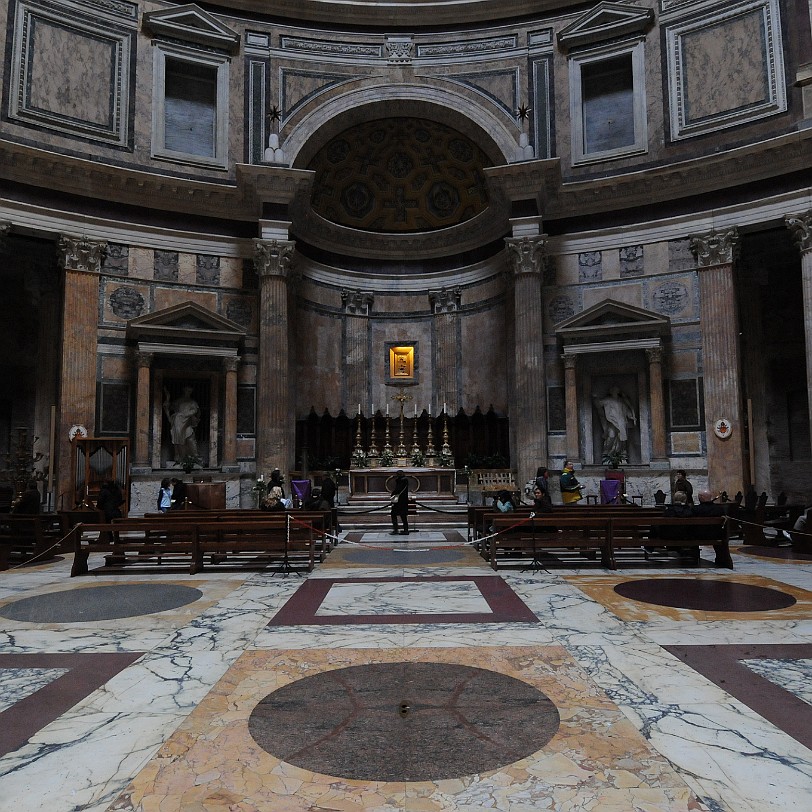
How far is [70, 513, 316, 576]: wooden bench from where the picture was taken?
966cm

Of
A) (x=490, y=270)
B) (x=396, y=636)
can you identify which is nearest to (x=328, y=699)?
(x=396, y=636)

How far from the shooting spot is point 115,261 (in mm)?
20141

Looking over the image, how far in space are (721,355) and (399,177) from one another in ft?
44.4

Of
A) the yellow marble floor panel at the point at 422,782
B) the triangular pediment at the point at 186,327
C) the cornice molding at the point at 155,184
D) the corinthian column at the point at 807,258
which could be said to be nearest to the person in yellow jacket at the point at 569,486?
the corinthian column at the point at 807,258

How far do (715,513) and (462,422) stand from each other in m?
13.9

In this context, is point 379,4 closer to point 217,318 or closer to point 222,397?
point 217,318

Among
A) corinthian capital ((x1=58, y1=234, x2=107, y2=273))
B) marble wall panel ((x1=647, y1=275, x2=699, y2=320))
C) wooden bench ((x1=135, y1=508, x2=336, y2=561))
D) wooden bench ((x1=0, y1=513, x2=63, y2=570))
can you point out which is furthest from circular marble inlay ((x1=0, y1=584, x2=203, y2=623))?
marble wall panel ((x1=647, y1=275, x2=699, y2=320))

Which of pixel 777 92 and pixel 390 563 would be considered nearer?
pixel 390 563

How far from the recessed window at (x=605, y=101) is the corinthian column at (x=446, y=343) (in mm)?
6688

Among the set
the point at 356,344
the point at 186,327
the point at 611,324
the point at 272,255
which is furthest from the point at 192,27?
the point at 611,324

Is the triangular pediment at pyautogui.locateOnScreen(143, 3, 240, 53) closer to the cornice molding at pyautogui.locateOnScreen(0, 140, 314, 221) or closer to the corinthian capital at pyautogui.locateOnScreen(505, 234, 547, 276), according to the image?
the cornice molding at pyautogui.locateOnScreen(0, 140, 314, 221)

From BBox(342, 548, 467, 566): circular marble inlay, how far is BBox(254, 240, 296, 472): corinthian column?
840 cm

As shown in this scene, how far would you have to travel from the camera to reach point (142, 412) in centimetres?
1945

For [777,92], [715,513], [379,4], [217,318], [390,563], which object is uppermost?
[379,4]
